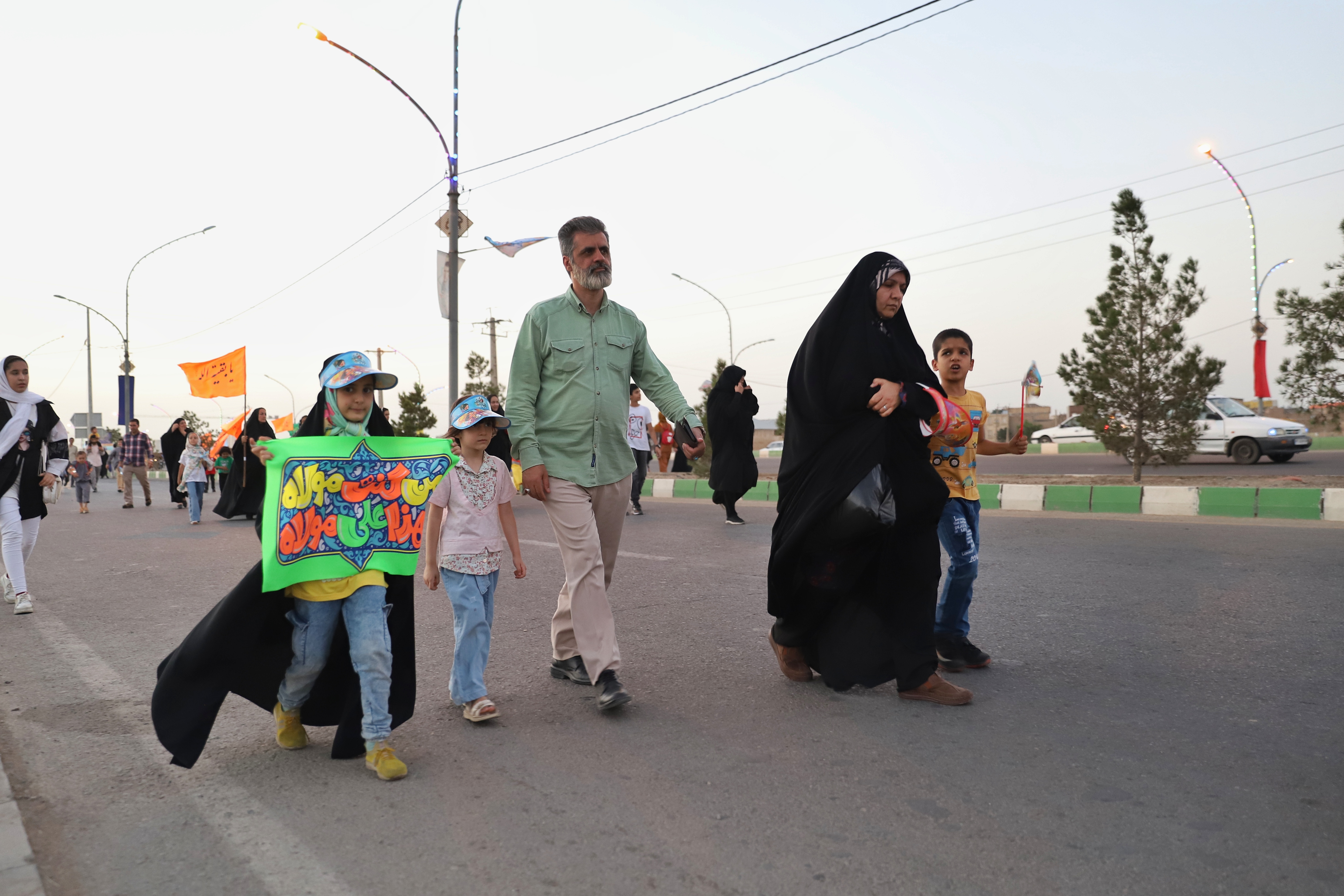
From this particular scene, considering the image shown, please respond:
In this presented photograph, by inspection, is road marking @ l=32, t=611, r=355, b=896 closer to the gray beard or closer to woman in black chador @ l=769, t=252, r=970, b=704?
woman in black chador @ l=769, t=252, r=970, b=704

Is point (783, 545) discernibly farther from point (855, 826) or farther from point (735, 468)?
point (735, 468)

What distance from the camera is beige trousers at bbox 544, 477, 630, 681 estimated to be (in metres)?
4.25

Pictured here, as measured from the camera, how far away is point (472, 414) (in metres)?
4.22

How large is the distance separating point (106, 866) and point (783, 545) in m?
2.82

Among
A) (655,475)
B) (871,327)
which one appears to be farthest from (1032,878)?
(655,475)

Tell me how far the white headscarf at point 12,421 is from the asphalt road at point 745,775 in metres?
1.49

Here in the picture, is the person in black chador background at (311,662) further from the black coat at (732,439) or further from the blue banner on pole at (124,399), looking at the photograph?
the blue banner on pole at (124,399)

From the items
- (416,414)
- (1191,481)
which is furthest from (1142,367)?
(416,414)

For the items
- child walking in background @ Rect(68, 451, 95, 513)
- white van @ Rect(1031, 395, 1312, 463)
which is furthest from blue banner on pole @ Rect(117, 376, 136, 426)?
white van @ Rect(1031, 395, 1312, 463)

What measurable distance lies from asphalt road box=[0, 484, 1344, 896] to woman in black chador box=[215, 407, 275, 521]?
0.95 m

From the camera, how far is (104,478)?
54.6 m

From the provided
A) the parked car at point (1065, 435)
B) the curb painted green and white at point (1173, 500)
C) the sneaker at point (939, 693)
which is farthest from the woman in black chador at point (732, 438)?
the parked car at point (1065, 435)

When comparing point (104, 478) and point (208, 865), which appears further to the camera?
point (104, 478)

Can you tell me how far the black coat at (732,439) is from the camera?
8.61 metres
